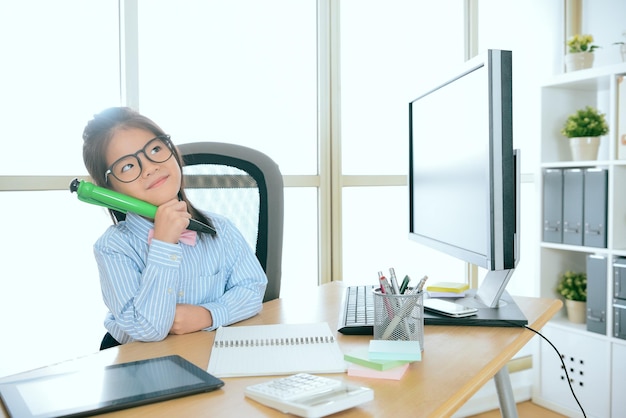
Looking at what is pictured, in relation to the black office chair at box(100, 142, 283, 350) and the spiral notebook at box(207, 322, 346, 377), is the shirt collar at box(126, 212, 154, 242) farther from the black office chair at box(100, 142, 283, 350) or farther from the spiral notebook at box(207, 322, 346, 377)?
the black office chair at box(100, 142, 283, 350)

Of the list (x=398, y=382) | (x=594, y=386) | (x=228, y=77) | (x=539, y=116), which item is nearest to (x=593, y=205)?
(x=539, y=116)

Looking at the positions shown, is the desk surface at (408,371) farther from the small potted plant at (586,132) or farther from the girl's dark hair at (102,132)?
the small potted plant at (586,132)

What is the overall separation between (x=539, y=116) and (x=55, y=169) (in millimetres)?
2070

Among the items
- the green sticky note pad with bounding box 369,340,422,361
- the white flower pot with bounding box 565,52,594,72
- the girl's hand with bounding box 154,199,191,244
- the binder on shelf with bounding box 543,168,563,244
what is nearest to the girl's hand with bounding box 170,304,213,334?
the girl's hand with bounding box 154,199,191,244

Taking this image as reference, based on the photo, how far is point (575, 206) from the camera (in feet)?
8.52

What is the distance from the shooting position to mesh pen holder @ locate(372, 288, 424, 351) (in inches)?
38.9

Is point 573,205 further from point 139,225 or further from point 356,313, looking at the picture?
point 139,225

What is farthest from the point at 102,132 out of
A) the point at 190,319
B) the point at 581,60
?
the point at 581,60

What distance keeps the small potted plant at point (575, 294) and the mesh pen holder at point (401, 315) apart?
199 centimetres

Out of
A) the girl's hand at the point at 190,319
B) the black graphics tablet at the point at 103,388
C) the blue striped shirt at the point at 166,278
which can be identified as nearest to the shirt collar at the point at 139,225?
the blue striped shirt at the point at 166,278

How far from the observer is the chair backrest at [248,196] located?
62.4 inches

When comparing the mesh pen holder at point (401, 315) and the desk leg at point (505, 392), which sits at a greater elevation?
the mesh pen holder at point (401, 315)

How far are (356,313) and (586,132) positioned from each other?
191 centimetres

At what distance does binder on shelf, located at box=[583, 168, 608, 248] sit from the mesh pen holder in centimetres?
178
